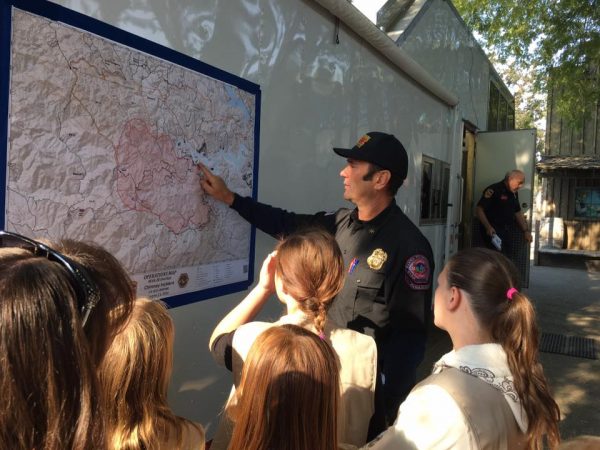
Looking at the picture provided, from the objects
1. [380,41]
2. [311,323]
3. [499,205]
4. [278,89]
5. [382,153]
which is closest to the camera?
[311,323]

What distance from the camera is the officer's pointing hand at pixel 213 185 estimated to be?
221 cm

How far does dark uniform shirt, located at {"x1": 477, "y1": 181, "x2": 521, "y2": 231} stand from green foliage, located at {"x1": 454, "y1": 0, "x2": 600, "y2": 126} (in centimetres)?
299

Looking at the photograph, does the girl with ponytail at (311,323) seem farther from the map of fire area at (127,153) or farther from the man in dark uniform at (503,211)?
the man in dark uniform at (503,211)

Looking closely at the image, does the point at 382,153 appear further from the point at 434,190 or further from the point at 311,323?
the point at 434,190

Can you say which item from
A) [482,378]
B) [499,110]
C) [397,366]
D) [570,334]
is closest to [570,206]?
[499,110]

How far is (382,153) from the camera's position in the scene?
8.21ft

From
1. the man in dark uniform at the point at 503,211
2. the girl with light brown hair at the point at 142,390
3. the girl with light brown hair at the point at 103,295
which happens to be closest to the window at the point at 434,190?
the man in dark uniform at the point at 503,211

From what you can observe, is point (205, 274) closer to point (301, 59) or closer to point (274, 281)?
point (274, 281)

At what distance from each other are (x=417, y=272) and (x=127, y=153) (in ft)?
4.44

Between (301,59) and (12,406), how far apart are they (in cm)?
254

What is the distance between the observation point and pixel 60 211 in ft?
5.29

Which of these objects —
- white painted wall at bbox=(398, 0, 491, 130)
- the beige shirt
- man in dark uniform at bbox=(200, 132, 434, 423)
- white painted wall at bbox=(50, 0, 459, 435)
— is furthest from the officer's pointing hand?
white painted wall at bbox=(398, 0, 491, 130)

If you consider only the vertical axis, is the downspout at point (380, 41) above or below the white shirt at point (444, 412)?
above

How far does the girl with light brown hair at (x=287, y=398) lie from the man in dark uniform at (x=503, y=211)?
18.2ft
